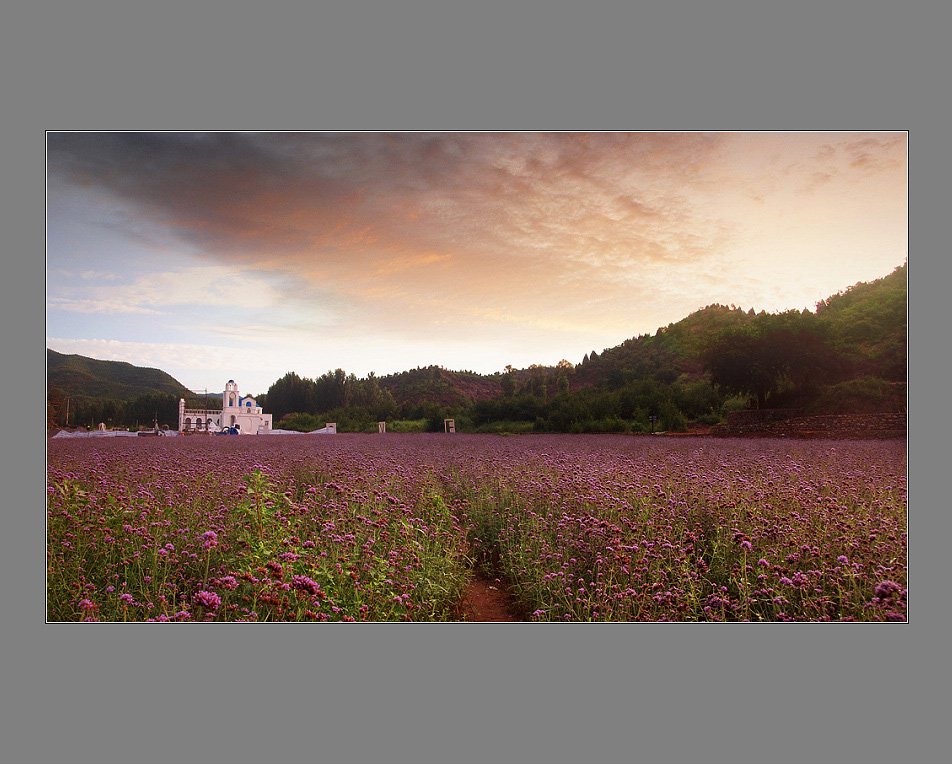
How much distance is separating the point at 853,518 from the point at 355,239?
4.19 m

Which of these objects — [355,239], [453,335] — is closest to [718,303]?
[453,335]

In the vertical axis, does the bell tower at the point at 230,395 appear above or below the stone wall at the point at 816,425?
above

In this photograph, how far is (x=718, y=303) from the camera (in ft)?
14.1

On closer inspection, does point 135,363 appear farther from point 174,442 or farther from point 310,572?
point 310,572

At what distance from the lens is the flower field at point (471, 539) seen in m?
2.92

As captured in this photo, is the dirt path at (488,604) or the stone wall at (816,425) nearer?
the dirt path at (488,604)

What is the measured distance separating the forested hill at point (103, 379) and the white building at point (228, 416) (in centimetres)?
22

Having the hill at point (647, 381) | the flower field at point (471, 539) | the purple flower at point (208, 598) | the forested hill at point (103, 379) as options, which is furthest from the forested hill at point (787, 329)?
the forested hill at point (103, 379)

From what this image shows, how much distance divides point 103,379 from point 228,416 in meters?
0.94

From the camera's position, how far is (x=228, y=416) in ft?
14.6

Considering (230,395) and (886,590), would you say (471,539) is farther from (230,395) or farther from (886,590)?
(886,590)

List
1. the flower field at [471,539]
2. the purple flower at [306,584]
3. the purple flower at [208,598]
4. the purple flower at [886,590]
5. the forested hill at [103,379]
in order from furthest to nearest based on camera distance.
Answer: the forested hill at [103,379] → the flower field at [471,539] → the purple flower at [886,590] → the purple flower at [306,584] → the purple flower at [208,598]

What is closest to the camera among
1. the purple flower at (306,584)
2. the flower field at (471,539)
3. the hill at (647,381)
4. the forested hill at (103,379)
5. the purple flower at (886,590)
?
the purple flower at (306,584)

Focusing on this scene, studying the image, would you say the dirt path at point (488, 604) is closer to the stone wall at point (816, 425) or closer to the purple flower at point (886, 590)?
the purple flower at point (886, 590)
